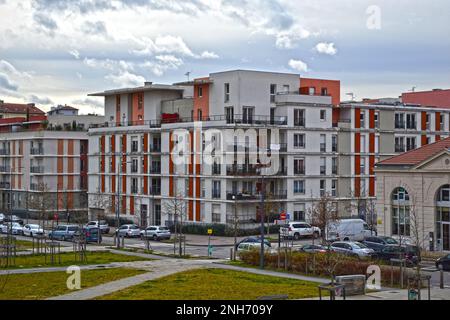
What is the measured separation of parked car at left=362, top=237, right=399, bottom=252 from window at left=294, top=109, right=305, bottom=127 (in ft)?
75.1

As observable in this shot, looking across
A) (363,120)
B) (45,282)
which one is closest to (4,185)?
(363,120)

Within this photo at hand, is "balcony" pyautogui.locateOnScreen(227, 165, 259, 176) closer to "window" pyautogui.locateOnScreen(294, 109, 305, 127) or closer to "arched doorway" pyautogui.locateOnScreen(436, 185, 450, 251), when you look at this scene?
"window" pyautogui.locateOnScreen(294, 109, 305, 127)

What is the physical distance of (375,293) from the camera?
33.4 meters

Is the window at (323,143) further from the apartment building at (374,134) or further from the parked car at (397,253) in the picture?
the parked car at (397,253)

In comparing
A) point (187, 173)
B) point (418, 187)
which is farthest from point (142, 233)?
point (418, 187)

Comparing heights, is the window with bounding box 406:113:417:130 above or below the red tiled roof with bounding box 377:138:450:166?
above

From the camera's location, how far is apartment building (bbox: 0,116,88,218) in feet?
296

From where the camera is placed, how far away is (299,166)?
2876 inches

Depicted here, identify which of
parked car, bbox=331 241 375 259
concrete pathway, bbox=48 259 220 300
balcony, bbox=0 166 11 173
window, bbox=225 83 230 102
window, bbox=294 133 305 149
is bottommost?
concrete pathway, bbox=48 259 220 300

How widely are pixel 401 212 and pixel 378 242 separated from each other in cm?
543

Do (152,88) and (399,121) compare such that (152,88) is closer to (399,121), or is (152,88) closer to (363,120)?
(363,120)

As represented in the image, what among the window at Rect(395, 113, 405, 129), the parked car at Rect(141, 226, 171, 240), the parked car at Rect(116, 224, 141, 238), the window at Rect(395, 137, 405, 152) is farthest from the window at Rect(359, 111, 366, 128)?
the parked car at Rect(116, 224, 141, 238)

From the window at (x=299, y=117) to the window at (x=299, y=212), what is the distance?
7.20 meters
